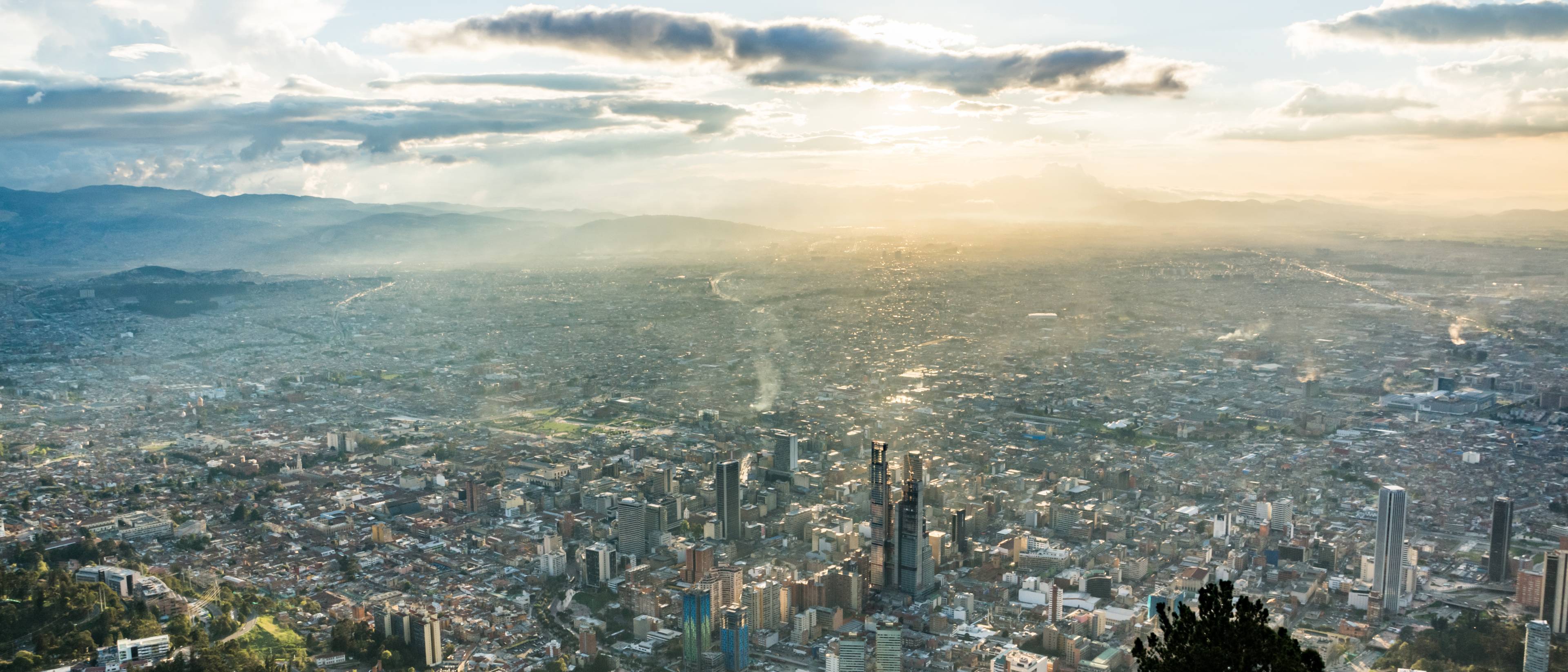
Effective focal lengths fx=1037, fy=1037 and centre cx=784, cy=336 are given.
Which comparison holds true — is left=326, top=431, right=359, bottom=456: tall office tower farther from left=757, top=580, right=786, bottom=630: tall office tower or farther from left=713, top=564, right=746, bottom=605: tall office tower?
left=757, top=580, right=786, bottom=630: tall office tower

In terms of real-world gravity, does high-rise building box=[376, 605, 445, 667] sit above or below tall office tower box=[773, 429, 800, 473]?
below

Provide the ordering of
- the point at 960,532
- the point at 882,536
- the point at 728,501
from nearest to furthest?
the point at 882,536 → the point at 960,532 → the point at 728,501

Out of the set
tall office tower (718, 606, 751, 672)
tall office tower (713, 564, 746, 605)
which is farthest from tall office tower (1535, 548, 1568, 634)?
tall office tower (713, 564, 746, 605)

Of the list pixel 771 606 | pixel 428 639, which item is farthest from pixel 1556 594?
pixel 428 639

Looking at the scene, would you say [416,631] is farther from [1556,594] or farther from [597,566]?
[1556,594]

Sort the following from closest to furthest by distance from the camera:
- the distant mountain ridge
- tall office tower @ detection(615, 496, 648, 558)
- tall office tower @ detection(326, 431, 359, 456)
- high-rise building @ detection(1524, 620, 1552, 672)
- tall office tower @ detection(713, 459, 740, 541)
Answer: high-rise building @ detection(1524, 620, 1552, 672) < tall office tower @ detection(615, 496, 648, 558) < tall office tower @ detection(713, 459, 740, 541) < tall office tower @ detection(326, 431, 359, 456) < the distant mountain ridge

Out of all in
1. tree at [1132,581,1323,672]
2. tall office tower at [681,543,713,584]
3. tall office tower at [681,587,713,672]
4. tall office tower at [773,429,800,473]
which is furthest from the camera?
tall office tower at [773,429,800,473]
